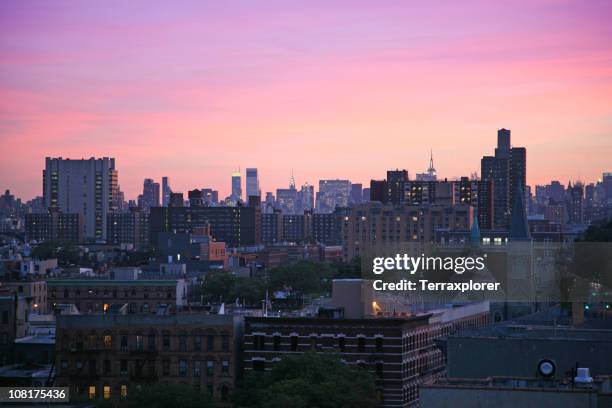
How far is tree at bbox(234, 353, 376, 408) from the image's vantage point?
6969 cm

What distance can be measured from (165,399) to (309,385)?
20.3 ft

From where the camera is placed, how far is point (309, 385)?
70.9 meters

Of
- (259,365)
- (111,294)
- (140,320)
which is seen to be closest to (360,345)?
(259,365)

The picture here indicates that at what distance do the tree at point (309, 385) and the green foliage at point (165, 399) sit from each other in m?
2.65

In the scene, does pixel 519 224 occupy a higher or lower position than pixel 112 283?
higher

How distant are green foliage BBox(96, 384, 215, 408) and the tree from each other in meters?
2.65

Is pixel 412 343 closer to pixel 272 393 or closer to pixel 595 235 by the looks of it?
pixel 272 393

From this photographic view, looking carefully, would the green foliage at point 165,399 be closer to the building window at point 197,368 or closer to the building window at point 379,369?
the building window at point 197,368

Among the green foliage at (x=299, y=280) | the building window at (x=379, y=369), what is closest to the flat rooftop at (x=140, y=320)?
the building window at (x=379, y=369)

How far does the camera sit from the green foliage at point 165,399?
224 feet

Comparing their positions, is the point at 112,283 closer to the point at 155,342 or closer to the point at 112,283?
the point at 112,283

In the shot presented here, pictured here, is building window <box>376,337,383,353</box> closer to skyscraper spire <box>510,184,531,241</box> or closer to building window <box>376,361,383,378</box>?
building window <box>376,361,383,378</box>

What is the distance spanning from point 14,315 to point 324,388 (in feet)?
91.2

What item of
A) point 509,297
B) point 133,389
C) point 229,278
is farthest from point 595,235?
point 133,389
